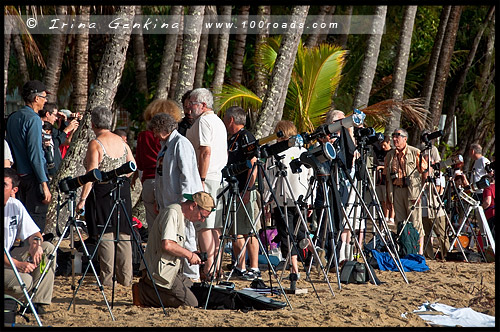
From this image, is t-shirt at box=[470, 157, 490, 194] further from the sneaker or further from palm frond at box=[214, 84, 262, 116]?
the sneaker

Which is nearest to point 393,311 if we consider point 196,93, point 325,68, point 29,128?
point 196,93

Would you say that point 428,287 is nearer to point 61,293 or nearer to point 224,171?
point 224,171

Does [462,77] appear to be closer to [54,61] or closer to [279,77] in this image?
[279,77]

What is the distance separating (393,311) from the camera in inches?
249

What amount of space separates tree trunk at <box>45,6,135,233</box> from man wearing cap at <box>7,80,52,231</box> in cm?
206

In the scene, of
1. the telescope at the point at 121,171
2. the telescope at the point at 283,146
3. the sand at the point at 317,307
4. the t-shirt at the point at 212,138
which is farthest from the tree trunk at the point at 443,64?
the telescope at the point at 121,171

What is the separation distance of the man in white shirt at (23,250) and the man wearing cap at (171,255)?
793mm

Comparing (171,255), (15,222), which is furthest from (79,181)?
(171,255)

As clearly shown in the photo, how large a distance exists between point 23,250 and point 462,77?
19.8m

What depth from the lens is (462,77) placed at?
77.0 feet

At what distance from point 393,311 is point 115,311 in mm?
2371

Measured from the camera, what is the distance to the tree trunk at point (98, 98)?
930 cm

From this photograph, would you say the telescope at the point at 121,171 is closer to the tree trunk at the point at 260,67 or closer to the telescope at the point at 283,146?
the telescope at the point at 283,146

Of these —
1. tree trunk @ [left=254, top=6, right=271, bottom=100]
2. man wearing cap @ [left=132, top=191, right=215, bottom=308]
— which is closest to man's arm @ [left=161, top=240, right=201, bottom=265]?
man wearing cap @ [left=132, top=191, right=215, bottom=308]
